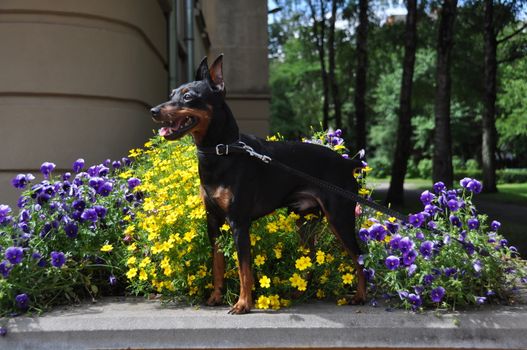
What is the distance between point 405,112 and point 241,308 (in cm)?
1378

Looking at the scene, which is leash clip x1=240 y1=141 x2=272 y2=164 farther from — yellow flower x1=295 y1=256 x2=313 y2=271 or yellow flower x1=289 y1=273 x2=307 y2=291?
yellow flower x1=289 y1=273 x2=307 y2=291

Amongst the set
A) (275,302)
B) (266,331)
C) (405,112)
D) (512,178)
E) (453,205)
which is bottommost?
(512,178)

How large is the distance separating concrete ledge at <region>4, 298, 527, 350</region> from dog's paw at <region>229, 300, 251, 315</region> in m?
0.06

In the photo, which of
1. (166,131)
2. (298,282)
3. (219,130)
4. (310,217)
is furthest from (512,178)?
(166,131)

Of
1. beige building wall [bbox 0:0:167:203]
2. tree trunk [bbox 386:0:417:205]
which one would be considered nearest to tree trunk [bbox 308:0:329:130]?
tree trunk [bbox 386:0:417:205]

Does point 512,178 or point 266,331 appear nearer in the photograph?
point 266,331

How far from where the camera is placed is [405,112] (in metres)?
17.0

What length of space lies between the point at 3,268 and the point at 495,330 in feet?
10.7

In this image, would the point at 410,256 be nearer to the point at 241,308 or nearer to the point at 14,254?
the point at 241,308

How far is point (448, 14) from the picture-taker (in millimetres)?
15188

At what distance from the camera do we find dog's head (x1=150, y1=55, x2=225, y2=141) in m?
3.80

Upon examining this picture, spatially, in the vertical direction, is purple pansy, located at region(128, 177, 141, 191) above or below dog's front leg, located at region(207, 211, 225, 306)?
above

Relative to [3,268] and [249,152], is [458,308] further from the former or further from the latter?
[3,268]

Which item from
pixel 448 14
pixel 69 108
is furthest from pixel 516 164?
pixel 69 108
